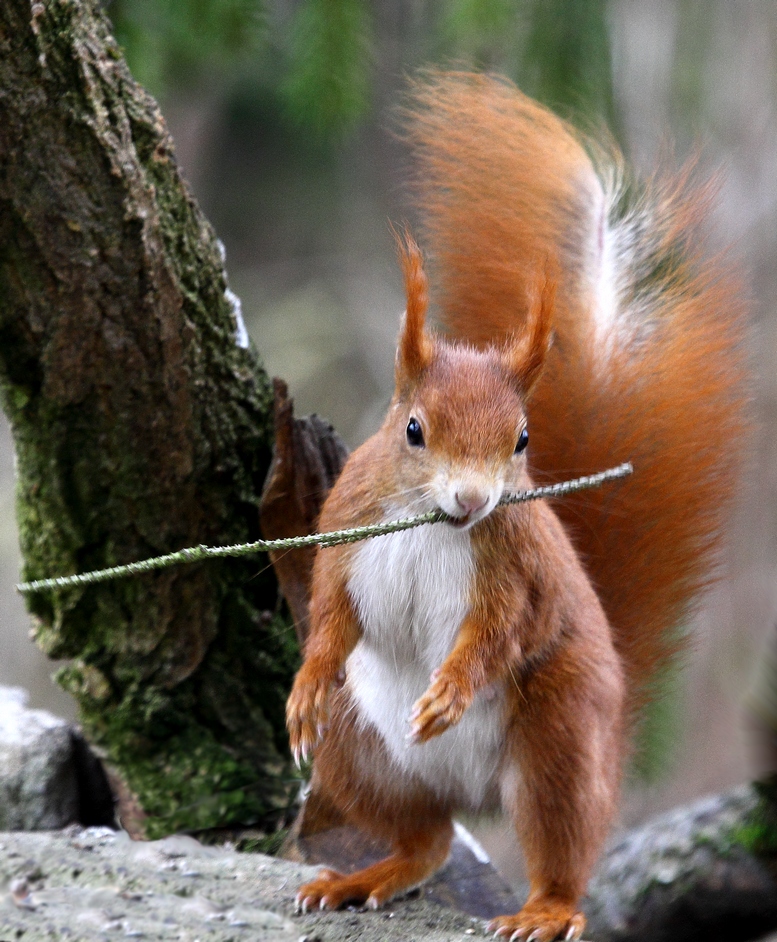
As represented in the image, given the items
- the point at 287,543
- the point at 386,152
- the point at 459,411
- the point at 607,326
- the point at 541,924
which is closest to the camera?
the point at 287,543

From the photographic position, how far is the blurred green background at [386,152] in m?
1.77

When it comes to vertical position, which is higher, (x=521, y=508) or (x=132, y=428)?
(x=132, y=428)

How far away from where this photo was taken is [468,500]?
1131mm

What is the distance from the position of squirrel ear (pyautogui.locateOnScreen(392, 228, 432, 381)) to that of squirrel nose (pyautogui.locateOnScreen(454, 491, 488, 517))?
236 millimetres

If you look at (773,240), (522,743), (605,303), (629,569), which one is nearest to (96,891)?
(522,743)

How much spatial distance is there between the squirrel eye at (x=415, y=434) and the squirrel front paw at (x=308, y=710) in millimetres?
321

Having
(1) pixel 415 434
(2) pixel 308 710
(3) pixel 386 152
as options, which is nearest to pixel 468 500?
(1) pixel 415 434

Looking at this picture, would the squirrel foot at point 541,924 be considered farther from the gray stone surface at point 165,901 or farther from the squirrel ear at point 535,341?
the squirrel ear at point 535,341

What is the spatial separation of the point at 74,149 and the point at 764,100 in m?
2.00

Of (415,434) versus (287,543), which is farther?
(415,434)

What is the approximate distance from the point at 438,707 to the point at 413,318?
0.47 m

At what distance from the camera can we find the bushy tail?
5.42 ft

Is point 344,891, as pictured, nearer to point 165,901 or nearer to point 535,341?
point 165,901

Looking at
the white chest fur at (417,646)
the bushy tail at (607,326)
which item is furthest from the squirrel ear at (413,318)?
the bushy tail at (607,326)
